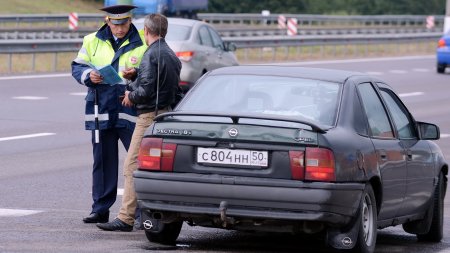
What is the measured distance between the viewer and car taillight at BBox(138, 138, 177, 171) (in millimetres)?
8398

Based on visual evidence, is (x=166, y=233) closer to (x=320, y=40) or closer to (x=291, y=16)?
(x=320, y=40)

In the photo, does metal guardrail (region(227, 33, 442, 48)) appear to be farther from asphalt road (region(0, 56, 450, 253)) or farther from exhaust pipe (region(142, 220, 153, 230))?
exhaust pipe (region(142, 220, 153, 230))

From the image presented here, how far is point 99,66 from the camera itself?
9.96 meters

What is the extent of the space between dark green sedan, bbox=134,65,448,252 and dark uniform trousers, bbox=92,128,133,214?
3.64ft

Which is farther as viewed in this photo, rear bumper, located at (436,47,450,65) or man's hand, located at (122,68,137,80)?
rear bumper, located at (436,47,450,65)

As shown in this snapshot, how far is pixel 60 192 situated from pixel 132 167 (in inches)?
109

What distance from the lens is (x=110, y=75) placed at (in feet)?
32.1

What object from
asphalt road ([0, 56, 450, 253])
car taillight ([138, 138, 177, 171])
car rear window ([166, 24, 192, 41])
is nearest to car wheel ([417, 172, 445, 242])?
asphalt road ([0, 56, 450, 253])

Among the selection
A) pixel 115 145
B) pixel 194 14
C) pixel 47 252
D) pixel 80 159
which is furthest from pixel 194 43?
pixel 194 14

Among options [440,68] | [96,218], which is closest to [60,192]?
[96,218]

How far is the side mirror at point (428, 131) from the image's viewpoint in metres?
9.73

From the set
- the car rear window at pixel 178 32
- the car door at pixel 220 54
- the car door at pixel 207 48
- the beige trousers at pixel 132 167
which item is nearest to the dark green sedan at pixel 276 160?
the beige trousers at pixel 132 167

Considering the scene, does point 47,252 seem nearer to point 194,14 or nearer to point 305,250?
point 305,250

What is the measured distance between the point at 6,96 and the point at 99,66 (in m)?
13.9
